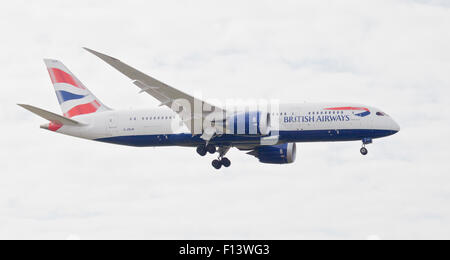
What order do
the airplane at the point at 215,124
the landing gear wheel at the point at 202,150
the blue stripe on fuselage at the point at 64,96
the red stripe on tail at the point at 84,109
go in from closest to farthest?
the airplane at the point at 215,124 < the landing gear wheel at the point at 202,150 < the red stripe on tail at the point at 84,109 < the blue stripe on fuselage at the point at 64,96

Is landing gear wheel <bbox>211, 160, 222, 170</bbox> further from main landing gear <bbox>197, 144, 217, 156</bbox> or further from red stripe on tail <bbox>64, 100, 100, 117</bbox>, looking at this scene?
red stripe on tail <bbox>64, 100, 100, 117</bbox>

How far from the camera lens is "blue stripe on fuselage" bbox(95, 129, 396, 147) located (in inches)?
1981

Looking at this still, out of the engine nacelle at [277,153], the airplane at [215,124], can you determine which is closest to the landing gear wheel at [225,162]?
the airplane at [215,124]

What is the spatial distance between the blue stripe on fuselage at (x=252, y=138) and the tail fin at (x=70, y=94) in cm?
378

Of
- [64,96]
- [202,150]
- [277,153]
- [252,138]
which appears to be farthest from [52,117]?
[277,153]

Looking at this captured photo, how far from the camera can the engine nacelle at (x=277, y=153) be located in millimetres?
56594

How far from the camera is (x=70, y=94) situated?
188 feet

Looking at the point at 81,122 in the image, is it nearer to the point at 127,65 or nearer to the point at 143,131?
the point at 143,131

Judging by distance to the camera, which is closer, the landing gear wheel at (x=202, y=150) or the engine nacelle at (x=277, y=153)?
the landing gear wheel at (x=202, y=150)

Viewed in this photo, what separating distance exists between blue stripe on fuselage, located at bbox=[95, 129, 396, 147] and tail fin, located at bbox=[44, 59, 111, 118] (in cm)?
378

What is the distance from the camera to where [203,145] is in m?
52.8

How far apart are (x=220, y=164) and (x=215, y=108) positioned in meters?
5.18

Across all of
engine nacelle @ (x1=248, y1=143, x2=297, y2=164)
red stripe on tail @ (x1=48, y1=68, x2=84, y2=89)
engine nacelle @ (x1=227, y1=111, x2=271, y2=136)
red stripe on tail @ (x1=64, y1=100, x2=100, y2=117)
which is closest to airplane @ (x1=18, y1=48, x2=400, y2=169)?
engine nacelle @ (x1=227, y1=111, x2=271, y2=136)

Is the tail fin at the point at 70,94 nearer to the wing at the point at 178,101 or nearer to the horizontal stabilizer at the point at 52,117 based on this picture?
the horizontal stabilizer at the point at 52,117
